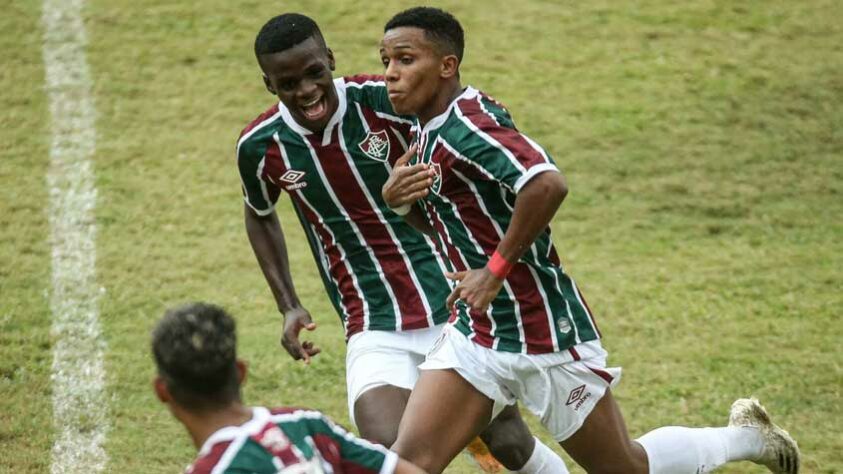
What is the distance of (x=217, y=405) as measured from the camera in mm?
3410

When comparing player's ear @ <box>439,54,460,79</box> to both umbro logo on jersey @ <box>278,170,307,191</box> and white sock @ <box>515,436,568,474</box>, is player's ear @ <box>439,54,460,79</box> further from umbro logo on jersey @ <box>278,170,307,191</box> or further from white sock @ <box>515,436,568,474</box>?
white sock @ <box>515,436,568,474</box>

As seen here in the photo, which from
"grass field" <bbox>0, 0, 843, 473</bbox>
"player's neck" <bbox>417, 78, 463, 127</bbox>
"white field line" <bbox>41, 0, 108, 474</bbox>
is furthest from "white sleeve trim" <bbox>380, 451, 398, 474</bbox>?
"white field line" <bbox>41, 0, 108, 474</bbox>

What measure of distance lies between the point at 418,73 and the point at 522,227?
2.38 feet

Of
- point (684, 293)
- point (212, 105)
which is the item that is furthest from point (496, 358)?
point (212, 105)

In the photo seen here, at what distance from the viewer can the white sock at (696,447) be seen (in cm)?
530

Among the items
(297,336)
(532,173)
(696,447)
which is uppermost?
(532,173)

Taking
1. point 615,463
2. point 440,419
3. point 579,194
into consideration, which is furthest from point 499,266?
point 579,194

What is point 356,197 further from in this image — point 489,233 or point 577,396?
point 577,396

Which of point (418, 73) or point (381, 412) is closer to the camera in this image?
point (418, 73)

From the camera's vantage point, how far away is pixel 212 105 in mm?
10711

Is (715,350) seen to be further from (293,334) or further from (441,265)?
(293,334)

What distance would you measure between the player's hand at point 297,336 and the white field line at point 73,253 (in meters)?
1.43

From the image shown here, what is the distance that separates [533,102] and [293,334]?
547 cm

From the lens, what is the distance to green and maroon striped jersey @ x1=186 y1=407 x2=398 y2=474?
337 centimetres
